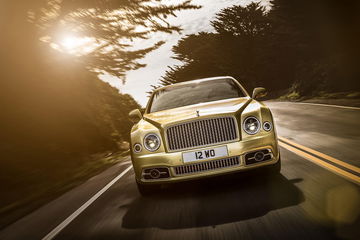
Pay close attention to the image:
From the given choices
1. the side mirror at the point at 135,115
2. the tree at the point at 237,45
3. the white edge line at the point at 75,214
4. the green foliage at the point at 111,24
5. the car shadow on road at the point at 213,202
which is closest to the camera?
the car shadow on road at the point at 213,202

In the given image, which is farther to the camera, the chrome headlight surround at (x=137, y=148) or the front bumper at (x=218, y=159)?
the chrome headlight surround at (x=137, y=148)

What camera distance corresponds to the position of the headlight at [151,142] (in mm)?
5473

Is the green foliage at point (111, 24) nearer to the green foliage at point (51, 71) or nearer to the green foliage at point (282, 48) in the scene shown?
the green foliage at point (51, 71)

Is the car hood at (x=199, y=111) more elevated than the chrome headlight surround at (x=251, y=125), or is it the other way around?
the car hood at (x=199, y=111)

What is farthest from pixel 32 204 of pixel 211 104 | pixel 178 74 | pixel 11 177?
pixel 178 74

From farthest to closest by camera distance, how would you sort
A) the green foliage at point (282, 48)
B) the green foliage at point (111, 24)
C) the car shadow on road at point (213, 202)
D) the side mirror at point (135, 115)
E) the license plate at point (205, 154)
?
1. the green foliage at point (282, 48)
2. the green foliage at point (111, 24)
3. the side mirror at point (135, 115)
4. the license plate at point (205, 154)
5. the car shadow on road at point (213, 202)

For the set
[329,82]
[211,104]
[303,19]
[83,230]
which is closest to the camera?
[83,230]

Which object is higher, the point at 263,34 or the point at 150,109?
the point at 263,34

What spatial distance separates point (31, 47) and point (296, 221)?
7.88 meters

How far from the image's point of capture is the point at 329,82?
84.4 ft

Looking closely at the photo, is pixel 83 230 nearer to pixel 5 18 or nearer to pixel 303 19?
pixel 5 18

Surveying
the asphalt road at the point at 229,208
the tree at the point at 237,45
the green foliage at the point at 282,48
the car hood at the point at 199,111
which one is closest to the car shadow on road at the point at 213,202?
the asphalt road at the point at 229,208

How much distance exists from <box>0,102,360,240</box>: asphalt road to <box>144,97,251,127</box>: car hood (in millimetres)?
1084

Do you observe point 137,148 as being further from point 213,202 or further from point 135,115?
point 135,115
